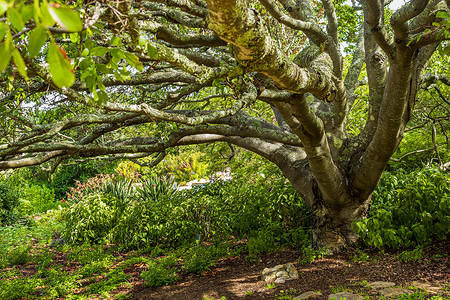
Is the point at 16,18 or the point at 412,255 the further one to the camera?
the point at 412,255

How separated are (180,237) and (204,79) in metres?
5.11

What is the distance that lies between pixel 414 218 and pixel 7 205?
1229cm

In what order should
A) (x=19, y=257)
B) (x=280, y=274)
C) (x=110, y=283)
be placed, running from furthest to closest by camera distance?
(x=19, y=257) < (x=110, y=283) < (x=280, y=274)

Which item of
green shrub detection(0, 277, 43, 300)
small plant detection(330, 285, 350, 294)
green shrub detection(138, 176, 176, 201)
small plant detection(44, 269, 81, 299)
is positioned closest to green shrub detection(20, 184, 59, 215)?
green shrub detection(138, 176, 176, 201)

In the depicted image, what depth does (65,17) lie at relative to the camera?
698 mm

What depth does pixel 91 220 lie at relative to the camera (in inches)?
310

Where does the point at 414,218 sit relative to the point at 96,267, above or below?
below

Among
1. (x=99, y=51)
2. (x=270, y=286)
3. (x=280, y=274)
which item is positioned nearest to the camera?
(x=99, y=51)

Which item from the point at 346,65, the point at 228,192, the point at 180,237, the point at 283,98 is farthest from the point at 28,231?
the point at 346,65

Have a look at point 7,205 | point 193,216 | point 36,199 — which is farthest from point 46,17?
point 36,199

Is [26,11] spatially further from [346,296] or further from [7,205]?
[7,205]

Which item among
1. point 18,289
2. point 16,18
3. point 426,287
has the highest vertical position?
point 16,18

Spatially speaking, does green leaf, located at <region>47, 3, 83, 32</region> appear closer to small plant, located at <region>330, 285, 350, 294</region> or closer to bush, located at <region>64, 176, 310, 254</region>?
small plant, located at <region>330, 285, 350, 294</region>

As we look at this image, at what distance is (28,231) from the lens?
10.0 meters
